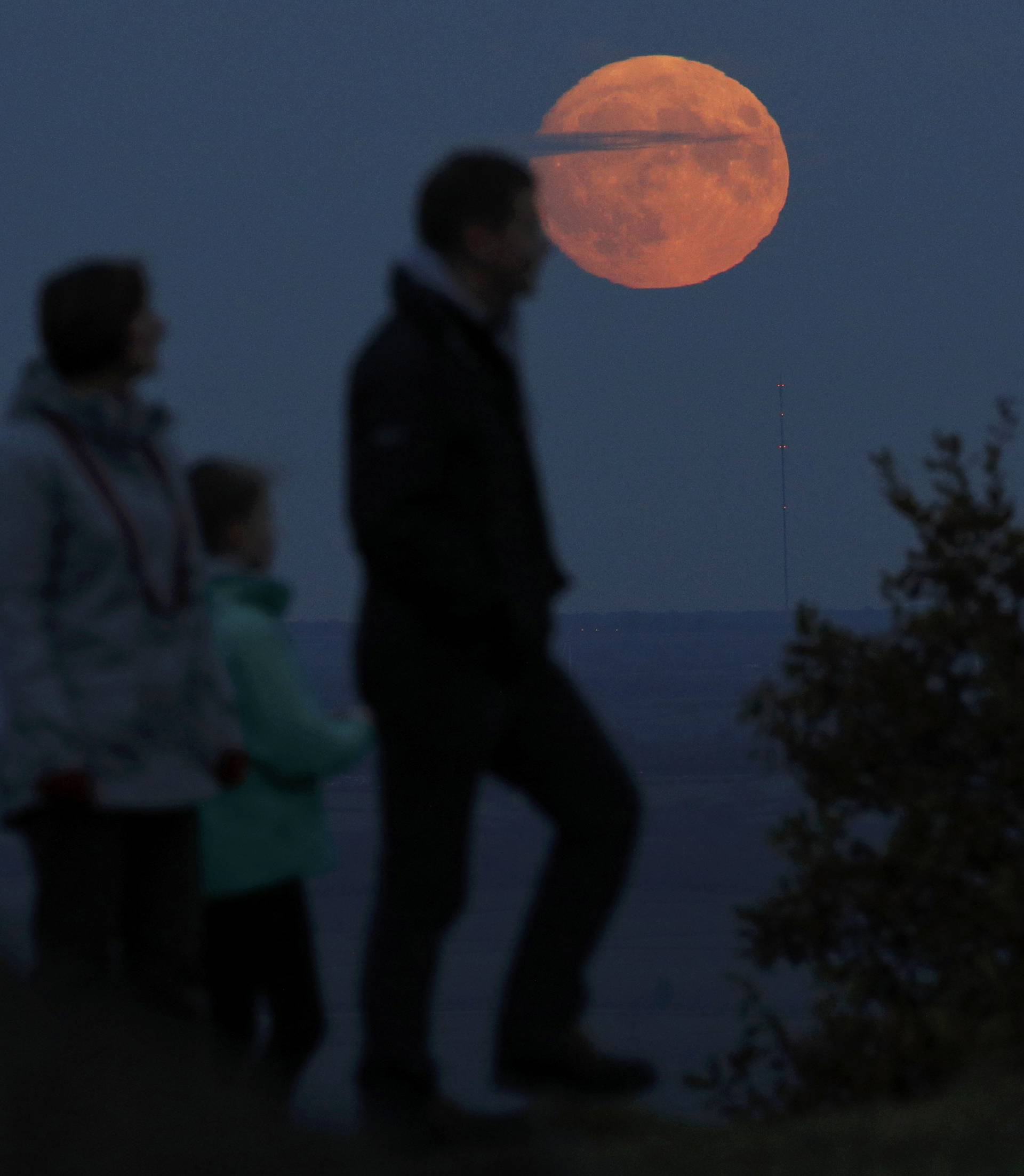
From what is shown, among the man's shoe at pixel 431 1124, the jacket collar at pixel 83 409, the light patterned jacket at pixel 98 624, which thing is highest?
the jacket collar at pixel 83 409

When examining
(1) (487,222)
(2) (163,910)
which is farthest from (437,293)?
(2) (163,910)

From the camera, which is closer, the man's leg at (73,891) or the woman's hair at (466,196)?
the man's leg at (73,891)

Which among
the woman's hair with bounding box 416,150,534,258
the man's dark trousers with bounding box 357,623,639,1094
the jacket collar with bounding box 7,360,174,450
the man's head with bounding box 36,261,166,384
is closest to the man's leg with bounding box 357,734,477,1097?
the man's dark trousers with bounding box 357,623,639,1094

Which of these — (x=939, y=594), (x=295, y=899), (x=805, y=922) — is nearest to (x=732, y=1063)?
(x=805, y=922)

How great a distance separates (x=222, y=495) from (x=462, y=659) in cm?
78

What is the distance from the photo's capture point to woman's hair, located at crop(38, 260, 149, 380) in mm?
3654

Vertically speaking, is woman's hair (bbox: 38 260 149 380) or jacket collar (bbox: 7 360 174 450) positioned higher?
woman's hair (bbox: 38 260 149 380)

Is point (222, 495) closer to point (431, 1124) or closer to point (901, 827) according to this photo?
point (431, 1124)

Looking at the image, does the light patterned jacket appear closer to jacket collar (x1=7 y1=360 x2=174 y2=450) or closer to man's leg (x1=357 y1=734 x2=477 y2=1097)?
jacket collar (x1=7 y1=360 x2=174 y2=450)

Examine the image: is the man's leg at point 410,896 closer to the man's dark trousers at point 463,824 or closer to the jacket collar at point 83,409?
the man's dark trousers at point 463,824

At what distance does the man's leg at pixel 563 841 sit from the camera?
13.2ft

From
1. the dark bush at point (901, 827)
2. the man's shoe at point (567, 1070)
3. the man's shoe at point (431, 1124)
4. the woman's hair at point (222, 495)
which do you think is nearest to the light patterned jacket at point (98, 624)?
the woman's hair at point (222, 495)

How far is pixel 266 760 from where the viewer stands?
13.5 feet

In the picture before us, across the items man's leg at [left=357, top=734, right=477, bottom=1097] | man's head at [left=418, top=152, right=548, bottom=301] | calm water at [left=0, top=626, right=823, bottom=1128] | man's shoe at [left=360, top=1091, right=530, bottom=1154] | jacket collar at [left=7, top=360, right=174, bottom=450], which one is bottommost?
calm water at [left=0, top=626, right=823, bottom=1128]
